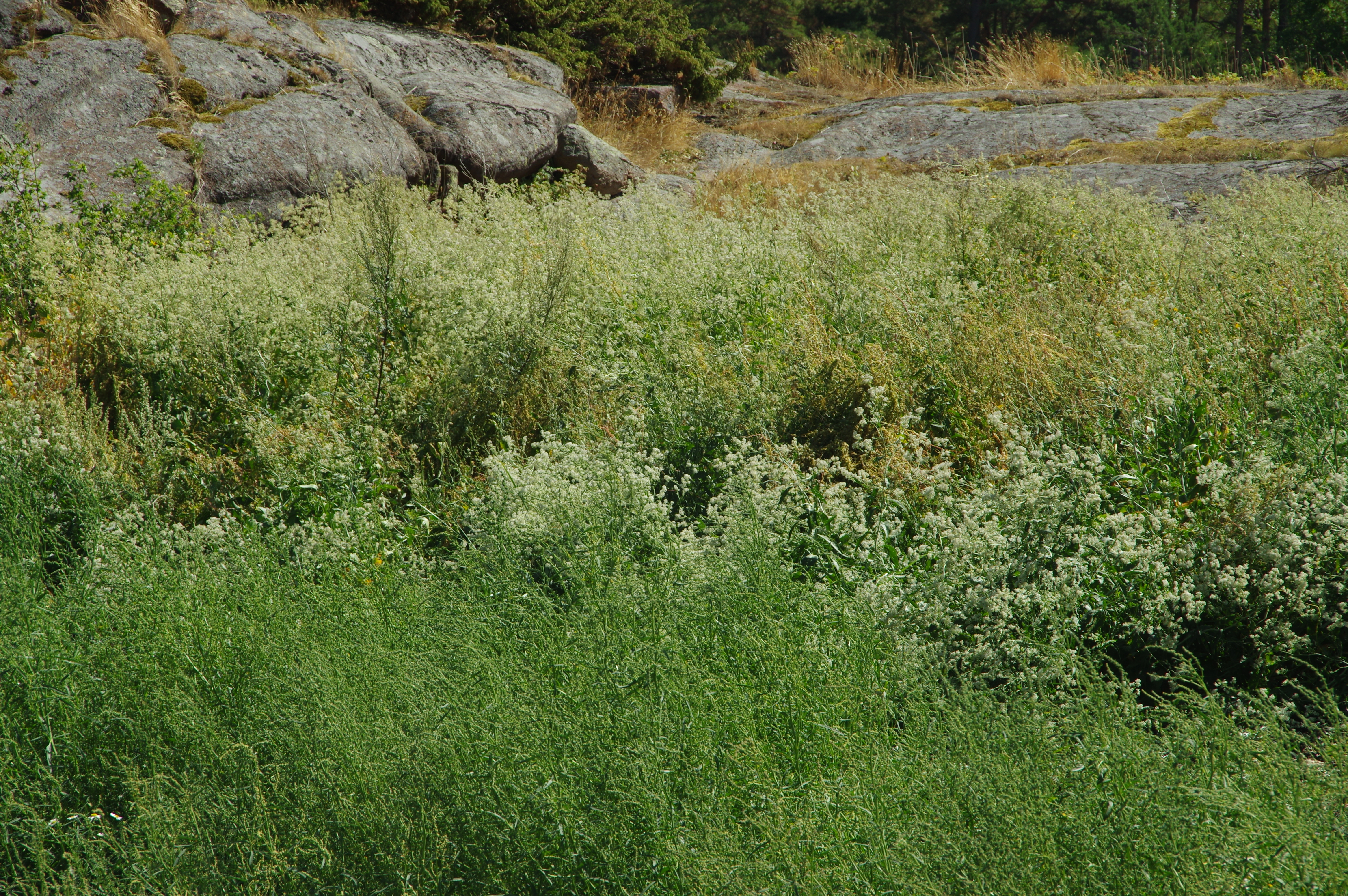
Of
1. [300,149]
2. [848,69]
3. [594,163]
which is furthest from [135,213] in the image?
[848,69]

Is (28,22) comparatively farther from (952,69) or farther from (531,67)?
(952,69)

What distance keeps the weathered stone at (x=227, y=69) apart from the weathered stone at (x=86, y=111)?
1.72 feet

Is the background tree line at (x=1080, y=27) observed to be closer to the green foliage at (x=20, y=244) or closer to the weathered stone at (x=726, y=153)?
the weathered stone at (x=726, y=153)

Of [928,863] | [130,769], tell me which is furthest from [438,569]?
[928,863]

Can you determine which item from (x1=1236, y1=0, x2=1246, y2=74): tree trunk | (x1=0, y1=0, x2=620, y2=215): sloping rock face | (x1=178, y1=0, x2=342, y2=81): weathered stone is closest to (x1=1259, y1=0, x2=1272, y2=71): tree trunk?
(x1=1236, y1=0, x2=1246, y2=74): tree trunk

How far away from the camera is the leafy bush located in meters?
14.7

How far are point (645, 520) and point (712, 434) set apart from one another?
2.88ft

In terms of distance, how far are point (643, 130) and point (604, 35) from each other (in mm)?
2666

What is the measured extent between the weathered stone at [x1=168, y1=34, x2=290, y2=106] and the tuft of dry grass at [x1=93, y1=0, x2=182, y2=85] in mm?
125

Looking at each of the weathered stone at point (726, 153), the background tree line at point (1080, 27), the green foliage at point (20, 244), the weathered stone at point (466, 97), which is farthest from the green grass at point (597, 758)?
the background tree line at point (1080, 27)

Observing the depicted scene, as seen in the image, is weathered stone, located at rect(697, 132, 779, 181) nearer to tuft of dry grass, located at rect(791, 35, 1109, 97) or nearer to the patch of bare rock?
the patch of bare rock

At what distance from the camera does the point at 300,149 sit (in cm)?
958

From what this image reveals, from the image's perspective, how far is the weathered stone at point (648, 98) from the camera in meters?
Answer: 15.6

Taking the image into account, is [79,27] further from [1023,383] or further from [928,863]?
[928,863]
